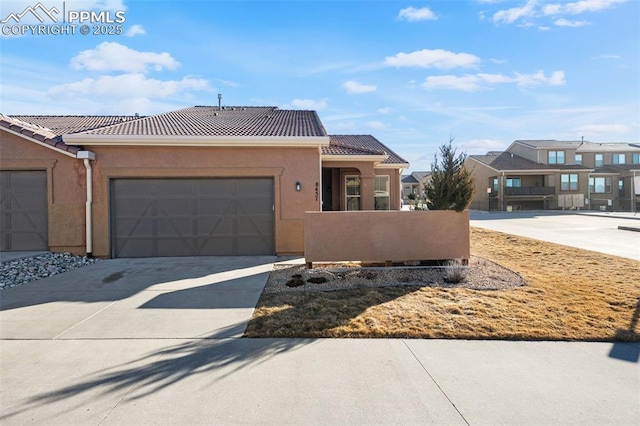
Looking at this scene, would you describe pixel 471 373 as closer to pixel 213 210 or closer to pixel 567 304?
pixel 567 304

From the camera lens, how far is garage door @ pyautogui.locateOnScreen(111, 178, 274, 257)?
10.5 meters

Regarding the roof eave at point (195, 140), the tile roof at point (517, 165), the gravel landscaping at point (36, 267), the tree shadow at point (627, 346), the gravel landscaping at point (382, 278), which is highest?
the tile roof at point (517, 165)

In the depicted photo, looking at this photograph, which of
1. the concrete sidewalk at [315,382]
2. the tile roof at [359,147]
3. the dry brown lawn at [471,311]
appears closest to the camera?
the concrete sidewalk at [315,382]

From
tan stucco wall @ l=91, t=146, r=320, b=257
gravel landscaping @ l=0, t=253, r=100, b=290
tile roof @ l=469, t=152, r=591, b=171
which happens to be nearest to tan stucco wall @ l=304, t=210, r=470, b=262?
tan stucco wall @ l=91, t=146, r=320, b=257

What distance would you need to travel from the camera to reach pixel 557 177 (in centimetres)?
3759

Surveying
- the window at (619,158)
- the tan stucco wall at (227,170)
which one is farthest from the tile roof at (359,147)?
the window at (619,158)

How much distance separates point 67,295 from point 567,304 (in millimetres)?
8712

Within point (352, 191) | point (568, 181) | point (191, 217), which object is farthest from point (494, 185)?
point (191, 217)

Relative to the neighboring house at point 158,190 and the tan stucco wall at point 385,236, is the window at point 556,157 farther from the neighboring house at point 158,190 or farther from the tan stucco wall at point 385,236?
the neighboring house at point 158,190

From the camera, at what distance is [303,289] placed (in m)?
6.79

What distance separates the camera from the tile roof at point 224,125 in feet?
34.6

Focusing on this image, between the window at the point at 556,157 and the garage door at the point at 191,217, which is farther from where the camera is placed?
the window at the point at 556,157

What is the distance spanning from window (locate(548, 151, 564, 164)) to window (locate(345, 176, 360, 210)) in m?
32.7

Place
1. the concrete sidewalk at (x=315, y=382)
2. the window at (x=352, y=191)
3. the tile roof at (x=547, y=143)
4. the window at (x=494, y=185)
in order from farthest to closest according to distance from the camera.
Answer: the tile roof at (x=547, y=143), the window at (x=494, y=185), the window at (x=352, y=191), the concrete sidewalk at (x=315, y=382)
